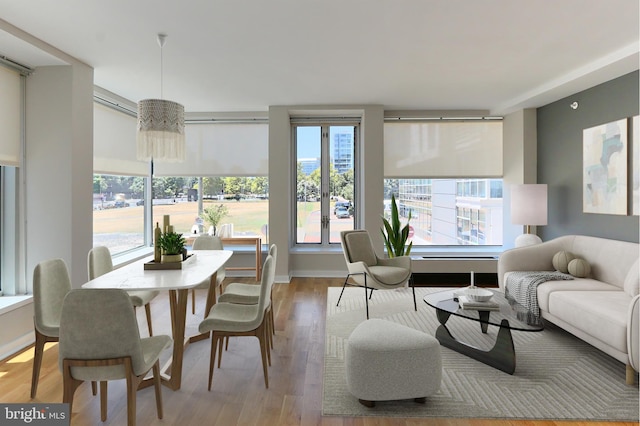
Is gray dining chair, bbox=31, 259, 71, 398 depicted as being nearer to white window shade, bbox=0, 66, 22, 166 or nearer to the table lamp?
white window shade, bbox=0, 66, 22, 166

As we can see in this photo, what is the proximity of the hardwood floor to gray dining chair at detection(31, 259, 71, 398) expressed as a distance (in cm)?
30

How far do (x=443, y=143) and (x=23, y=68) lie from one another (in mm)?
5283

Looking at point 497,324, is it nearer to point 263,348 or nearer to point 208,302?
point 263,348

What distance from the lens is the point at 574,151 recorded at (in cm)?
487

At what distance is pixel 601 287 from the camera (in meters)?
3.56

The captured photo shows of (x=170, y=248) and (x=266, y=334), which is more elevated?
(x=170, y=248)

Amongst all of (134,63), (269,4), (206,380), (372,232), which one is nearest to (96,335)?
(206,380)

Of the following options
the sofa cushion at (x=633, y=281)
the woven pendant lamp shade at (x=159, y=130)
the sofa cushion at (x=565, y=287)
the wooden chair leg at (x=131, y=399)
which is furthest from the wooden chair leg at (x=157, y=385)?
the sofa cushion at (x=633, y=281)

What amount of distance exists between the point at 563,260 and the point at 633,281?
0.88 meters

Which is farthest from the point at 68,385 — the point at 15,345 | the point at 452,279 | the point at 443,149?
the point at 443,149

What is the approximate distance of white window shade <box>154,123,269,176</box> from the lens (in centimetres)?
636

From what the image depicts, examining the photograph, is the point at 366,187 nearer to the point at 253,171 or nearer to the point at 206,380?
the point at 253,171

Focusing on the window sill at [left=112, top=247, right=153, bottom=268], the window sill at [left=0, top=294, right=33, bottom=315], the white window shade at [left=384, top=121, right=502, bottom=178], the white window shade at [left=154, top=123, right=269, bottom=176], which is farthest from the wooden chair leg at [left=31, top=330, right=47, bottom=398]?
the white window shade at [left=384, top=121, right=502, bottom=178]

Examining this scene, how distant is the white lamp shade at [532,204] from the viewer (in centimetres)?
500
